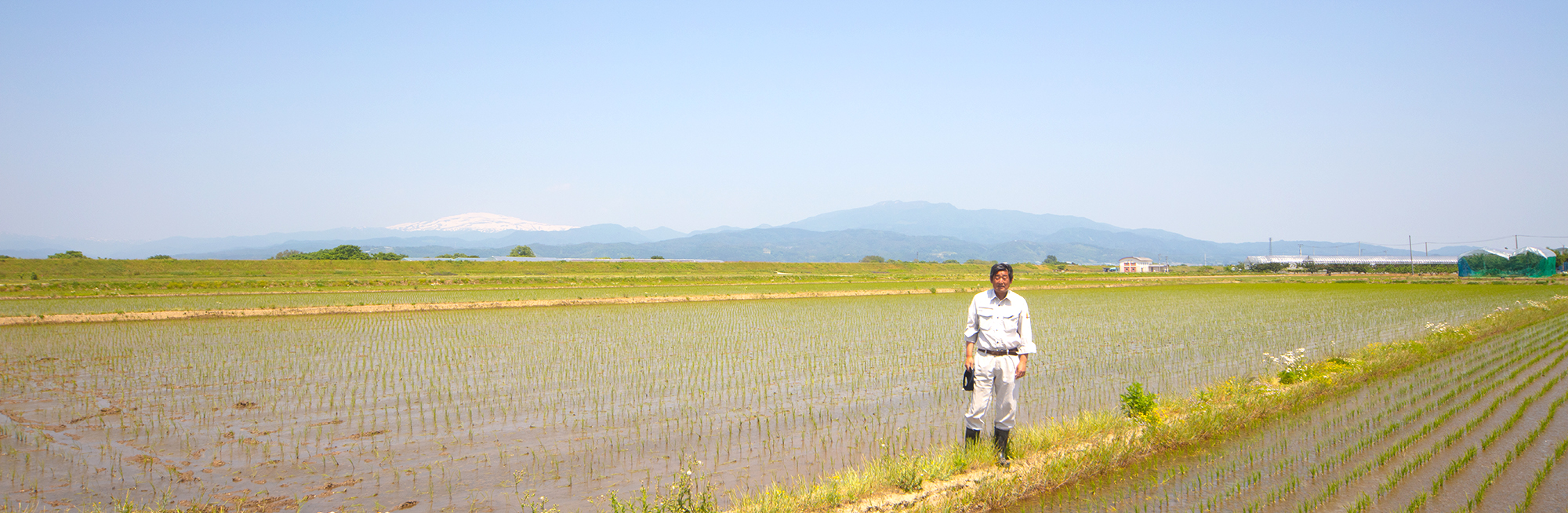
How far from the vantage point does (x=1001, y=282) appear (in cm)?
563

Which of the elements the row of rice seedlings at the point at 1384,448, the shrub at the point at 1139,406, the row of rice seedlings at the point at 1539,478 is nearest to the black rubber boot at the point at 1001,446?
the shrub at the point at 1139,406

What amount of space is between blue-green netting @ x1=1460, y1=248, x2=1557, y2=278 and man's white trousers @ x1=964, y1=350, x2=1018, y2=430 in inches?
2704

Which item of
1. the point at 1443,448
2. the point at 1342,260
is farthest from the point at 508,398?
the point at 1342,260

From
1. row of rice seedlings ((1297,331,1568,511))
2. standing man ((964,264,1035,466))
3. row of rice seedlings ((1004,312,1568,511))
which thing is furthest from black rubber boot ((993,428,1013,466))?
row of rice seedlings ((1297,331,1568,511))

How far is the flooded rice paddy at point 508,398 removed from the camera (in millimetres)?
6301

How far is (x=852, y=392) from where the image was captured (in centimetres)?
1011

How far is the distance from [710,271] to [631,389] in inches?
2004

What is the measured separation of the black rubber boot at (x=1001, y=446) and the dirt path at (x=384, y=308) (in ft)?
76.4

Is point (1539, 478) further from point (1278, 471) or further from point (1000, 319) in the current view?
point (1000, 319)

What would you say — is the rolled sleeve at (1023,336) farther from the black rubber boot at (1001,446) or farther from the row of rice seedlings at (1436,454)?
the row of rice seedlings at (1436,454)

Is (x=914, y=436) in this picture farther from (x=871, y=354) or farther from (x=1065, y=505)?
(x=871, y=354)

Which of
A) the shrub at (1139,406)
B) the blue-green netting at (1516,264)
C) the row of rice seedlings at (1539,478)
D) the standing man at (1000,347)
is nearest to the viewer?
the row of rice seedlings at (1539,478)

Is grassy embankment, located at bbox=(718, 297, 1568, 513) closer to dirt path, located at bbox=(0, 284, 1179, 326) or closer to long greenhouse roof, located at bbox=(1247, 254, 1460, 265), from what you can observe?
dirt path, located at bbox=(0, 284, 1179, 326)

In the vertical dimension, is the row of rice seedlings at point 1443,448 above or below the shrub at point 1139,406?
below
